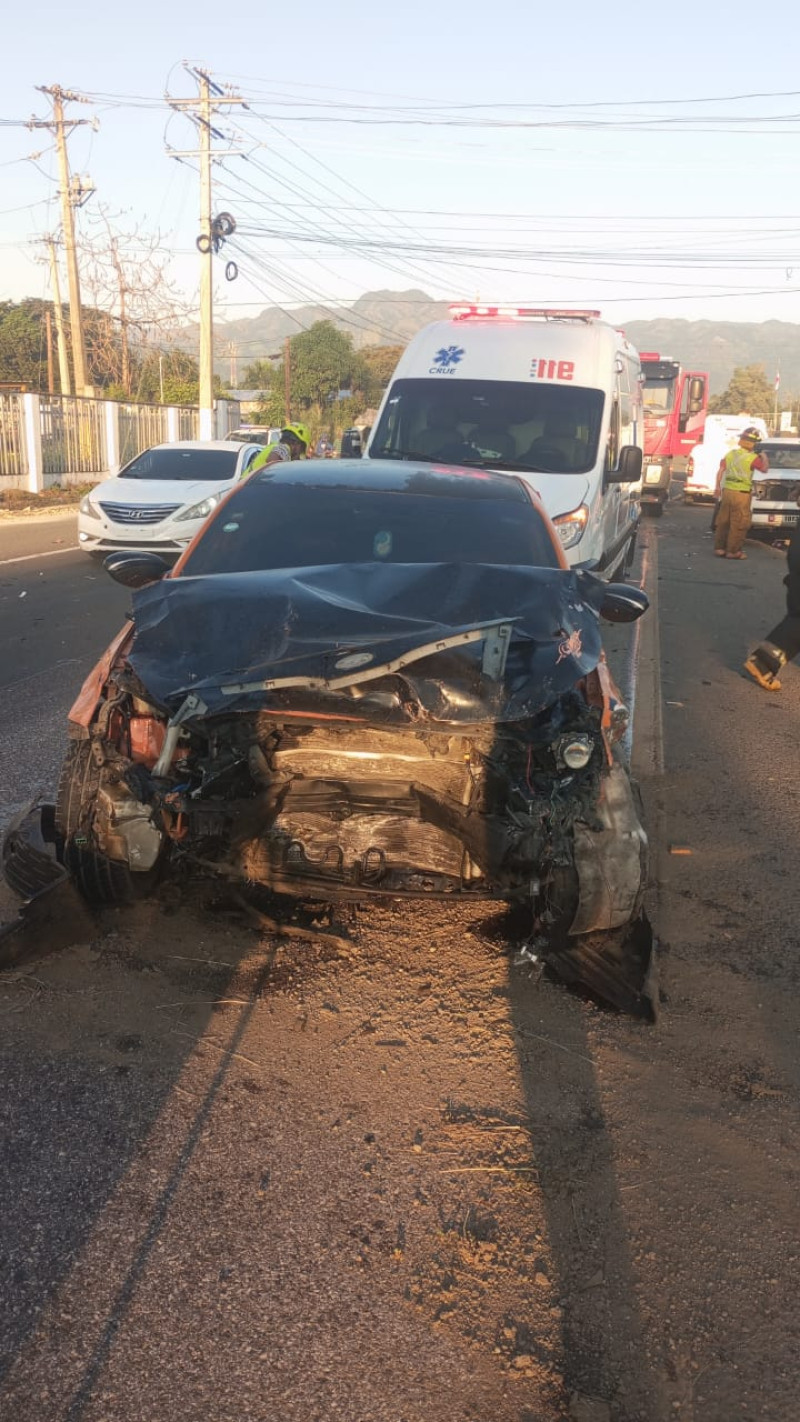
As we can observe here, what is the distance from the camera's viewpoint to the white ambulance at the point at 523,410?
9836 mm

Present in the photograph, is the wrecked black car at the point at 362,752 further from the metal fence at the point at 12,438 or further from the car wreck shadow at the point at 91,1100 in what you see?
the metal fence at the point at 12,438

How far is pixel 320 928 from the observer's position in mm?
4238

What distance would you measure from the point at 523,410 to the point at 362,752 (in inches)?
276

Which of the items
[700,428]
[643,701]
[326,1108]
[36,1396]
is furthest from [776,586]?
[700,428]

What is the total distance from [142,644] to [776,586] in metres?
13.0

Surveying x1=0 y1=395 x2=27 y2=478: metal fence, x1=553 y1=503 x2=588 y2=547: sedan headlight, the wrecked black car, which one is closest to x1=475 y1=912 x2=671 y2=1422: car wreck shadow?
the wrecked black car

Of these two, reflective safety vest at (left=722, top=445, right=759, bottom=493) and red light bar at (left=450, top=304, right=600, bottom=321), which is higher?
red light bar at (left=450, top=304, right=600, bottom=321)

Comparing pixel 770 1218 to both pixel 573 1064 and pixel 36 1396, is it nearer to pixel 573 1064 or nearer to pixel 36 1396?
pixel 573 1064

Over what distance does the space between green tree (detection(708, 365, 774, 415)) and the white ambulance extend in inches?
4059

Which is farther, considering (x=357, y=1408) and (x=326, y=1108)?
(x=326, y=1108)

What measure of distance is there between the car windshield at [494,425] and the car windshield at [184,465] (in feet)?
20.7

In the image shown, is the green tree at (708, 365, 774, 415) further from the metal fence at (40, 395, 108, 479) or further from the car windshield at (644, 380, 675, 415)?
the metal fence at (40, 395, 108, 479)

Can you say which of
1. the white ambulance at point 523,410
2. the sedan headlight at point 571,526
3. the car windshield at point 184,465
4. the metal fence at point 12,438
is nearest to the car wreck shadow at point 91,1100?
the sedan headlight at point 571,526

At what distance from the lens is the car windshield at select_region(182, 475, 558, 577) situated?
15.8 ft
